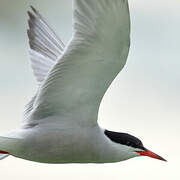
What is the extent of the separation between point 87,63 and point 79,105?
314mm

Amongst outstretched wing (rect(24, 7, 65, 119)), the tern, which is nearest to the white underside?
the tern

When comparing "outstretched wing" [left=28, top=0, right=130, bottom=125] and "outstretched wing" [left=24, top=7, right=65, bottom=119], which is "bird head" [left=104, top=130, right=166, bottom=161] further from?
"outstretched wing" [left=24, top=7, right=65, bottom=119]

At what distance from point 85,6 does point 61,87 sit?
0.61 metres

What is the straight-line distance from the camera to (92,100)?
15.5 feet

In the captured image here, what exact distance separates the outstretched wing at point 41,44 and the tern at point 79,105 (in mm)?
567

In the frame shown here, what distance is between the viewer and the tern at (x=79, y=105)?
4426 mm

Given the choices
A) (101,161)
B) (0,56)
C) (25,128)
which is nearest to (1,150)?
(25,128)

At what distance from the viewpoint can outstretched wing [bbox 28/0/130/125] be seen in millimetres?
4309

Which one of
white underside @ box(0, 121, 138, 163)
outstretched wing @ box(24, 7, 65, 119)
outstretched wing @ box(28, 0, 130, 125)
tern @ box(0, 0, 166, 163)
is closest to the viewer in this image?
outstretched wing @ box(28, 0, 130, 125)

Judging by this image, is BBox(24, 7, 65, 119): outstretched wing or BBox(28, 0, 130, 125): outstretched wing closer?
BBox(28, 0, 130, 125): outstretched wing

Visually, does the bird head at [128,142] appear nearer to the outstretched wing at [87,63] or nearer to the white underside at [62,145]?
the white underside at [62,145]

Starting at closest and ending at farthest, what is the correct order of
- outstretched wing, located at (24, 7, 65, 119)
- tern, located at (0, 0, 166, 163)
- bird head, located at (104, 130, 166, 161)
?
tern, located at (0, 0, 166, 163) < bird head, located at (104, 130, 166, 161) < outstretched wing, located at (24, 7, 65, 119)

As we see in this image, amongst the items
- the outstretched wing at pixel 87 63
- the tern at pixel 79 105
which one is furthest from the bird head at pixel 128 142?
the outstretched wing at pixel 87 63

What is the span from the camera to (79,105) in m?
4.77
